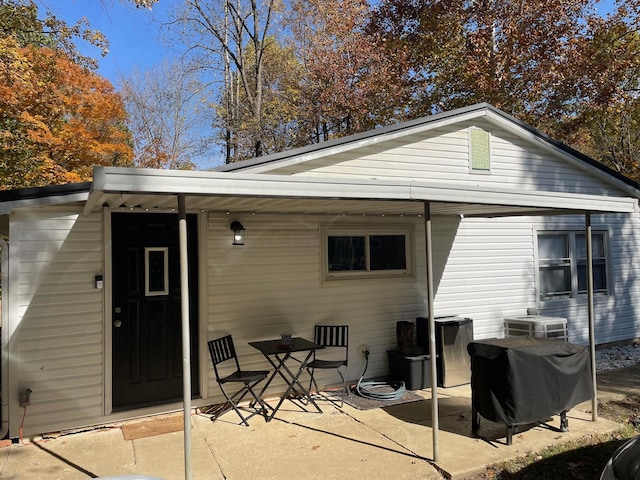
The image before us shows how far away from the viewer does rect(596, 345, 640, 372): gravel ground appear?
7.11 meters

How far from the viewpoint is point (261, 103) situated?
18062mm

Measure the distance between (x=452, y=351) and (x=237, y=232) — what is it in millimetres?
3201

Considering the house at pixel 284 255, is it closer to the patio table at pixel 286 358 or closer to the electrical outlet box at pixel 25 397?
the electrical outlet box at pixel 25 397

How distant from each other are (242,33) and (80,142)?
8.22 m

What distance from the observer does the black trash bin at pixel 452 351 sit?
600cm

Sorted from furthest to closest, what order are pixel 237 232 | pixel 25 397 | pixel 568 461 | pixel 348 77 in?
pixel 348 77
pixel 237 232
pixel 25 397
pixel 568 461

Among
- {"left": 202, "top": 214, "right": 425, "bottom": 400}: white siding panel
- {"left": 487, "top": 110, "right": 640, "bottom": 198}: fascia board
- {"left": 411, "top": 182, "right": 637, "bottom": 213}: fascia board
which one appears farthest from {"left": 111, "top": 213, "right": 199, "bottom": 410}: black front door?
{"left": 487, "top": 110, "right": 640, "bottom": 198}: fascia board

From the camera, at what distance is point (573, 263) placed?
7906mm

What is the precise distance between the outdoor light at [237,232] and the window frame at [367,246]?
110cm

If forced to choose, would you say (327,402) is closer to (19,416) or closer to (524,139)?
(19,416)

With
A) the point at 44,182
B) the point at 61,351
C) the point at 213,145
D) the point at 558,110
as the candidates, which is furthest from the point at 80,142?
the point at 558,110

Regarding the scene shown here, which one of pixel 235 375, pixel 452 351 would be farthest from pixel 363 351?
pixel 235 375

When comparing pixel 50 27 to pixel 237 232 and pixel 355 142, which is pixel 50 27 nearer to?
pixel 237 232

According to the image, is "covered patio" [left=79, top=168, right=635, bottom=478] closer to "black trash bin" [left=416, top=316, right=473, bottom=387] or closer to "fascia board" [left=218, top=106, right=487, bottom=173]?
"black trash bin" [left=416, top=316, right=473, bottom=387]
